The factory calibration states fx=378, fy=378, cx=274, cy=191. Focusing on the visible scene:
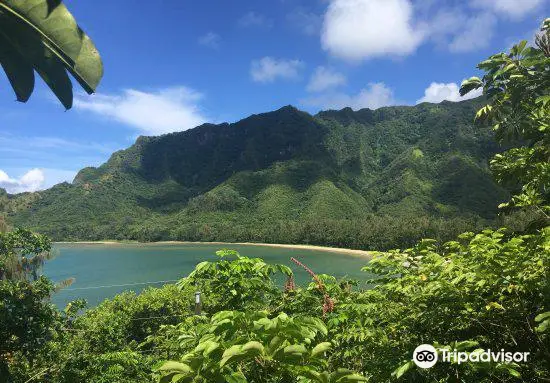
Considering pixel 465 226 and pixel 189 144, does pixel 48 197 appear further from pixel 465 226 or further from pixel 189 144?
pixel 465 226

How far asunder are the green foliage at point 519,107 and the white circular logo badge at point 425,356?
75.4 inches

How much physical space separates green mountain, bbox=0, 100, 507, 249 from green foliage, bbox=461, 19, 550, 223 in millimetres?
57942

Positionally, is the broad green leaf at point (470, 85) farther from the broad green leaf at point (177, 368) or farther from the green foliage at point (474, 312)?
the broad green leaf at point (177, 368)

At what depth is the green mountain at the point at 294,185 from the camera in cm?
9231

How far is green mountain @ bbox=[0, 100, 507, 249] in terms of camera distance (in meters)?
92.3

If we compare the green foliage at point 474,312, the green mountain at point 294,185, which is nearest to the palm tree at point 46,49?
the green foliage at point 474,312

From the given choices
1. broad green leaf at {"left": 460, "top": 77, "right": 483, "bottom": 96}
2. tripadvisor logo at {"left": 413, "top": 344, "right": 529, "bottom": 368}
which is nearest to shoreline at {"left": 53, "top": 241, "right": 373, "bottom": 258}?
broad green leaf at {"left": 460, "top": 77, "right": 483, "bottom": 96}

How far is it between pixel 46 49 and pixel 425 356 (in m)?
1.99

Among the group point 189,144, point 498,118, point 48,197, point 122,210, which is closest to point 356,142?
point 189,144

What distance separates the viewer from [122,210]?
140m

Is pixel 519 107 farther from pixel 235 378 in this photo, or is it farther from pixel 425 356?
pixel 235 378

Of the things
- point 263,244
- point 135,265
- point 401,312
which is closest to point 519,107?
point 401,312

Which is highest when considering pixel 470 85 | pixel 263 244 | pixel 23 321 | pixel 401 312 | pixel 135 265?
pixel 470 85

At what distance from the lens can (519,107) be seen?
4496mm
